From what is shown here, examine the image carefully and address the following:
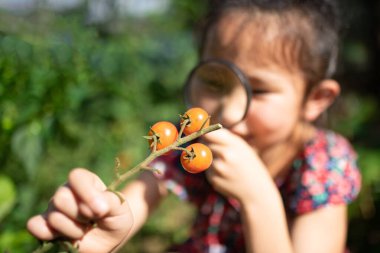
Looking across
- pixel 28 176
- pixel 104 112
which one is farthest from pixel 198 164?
pixel 104 112

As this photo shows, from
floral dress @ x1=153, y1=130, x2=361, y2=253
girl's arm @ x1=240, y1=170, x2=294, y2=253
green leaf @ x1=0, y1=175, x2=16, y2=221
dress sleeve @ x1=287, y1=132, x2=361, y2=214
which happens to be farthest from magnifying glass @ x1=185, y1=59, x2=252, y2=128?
green leaf @ x1=0, y1=175, x2=16, y2=221

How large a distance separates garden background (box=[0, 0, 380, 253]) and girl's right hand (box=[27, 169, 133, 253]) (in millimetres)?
502

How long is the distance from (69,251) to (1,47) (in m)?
0.87

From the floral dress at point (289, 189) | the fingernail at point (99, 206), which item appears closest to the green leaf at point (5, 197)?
the floral dress at point (289, 189)

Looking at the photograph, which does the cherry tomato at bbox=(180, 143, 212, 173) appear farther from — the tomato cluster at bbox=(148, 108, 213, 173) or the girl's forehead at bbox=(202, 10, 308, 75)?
the girl's forehead at bbox=(202, 10, 308, 75)

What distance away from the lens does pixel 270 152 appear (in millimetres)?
1729

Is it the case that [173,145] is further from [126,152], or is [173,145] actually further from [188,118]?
[126,152]

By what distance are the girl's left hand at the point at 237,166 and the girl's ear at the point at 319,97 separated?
425 mm

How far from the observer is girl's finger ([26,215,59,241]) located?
0.86 metres

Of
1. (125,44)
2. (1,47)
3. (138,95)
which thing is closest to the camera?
(1,47)

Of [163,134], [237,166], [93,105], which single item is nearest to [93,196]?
[163,134]

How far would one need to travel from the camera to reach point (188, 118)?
803 millimetres

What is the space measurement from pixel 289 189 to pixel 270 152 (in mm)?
131

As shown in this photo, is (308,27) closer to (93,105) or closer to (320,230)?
(320,230)
